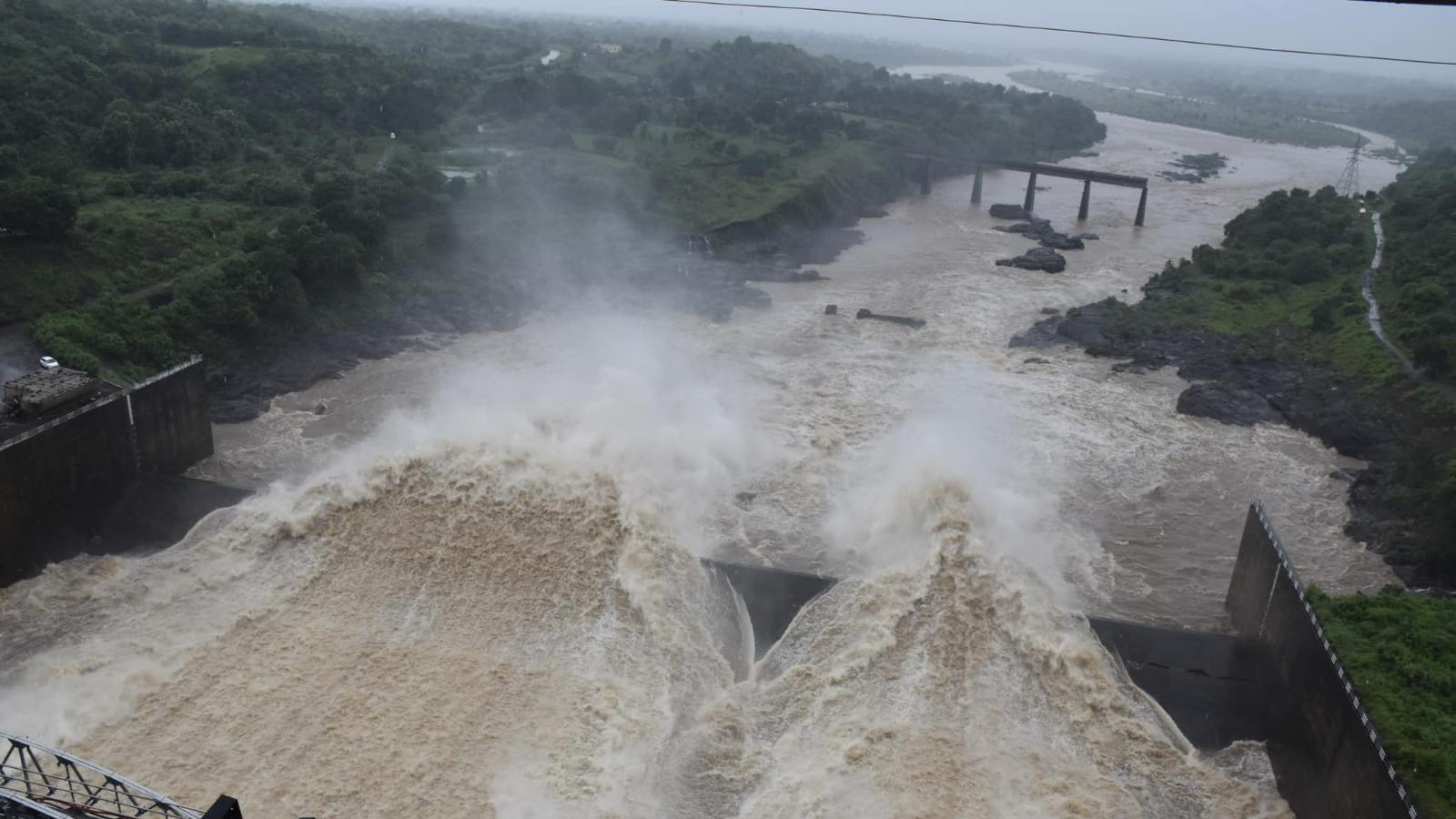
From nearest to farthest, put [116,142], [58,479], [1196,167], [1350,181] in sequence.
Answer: [58,479], [116,142], [1350,181], [1196,167]

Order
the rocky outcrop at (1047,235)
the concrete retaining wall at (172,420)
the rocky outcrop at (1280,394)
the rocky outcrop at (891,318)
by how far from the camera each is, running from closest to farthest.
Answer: the concrete retaining wall at (172,420)
the rocky outcrop at (1280,394)
the rocky outcrop at (891,318)
the rocky outcrop at (1047,235)

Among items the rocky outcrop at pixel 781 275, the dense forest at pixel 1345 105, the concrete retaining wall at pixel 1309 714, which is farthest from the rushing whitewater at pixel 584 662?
the dense forest at pixel 1345 105

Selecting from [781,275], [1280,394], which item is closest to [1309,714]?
[1280,394]

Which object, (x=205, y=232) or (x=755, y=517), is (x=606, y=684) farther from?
(x=205, y=232)

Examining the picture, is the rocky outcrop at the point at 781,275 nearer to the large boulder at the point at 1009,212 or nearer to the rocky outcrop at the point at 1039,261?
the rocky outcrop at the point at 1039,261

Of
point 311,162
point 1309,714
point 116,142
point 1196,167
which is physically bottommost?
point 1309,714

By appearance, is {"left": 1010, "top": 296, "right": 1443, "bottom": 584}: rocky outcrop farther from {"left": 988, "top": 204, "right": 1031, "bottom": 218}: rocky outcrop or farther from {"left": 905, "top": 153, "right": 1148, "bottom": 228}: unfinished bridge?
{"left": 905, "top": 153, "right": 1148, "bottom": 228}: unfinished bridge

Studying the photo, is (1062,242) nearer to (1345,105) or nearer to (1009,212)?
(1009,212)

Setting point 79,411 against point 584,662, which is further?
point 79,411

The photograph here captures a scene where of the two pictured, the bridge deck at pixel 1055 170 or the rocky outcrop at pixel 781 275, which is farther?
the bridge deck at pixel 1055 170
